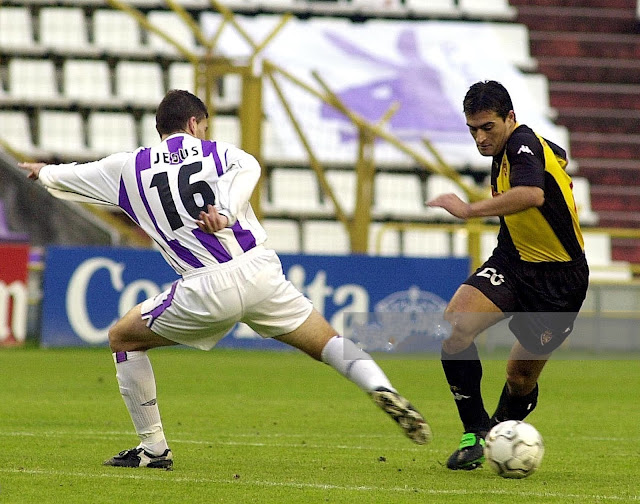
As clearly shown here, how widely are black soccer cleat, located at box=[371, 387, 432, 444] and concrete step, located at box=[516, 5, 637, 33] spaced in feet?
66.7

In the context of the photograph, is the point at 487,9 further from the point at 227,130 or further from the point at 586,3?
the point at 227,130

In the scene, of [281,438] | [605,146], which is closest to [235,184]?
[281,438]

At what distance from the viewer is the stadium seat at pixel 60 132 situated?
68.3ft

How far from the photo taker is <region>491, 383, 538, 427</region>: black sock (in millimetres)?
6773

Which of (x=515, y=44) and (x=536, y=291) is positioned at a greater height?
(x=515, y=44)

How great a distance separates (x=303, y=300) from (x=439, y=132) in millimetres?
15971

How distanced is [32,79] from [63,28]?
4.47 ft

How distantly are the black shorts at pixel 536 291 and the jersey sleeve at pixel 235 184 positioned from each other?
1.30 meters

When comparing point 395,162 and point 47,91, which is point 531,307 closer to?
point 395,162

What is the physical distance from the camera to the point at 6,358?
1340 cm

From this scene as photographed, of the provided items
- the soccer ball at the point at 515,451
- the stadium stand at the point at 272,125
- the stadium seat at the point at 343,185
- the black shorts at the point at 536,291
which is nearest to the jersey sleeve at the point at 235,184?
the black shorts at the point at 536,291

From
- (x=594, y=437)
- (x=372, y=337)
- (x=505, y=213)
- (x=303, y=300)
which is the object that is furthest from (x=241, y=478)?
(x=372, y=337)

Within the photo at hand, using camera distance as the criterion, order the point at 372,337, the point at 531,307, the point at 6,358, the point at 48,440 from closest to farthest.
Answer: the point at 531,307, the point at 48,440, the point at 6,358, the point at 372,337

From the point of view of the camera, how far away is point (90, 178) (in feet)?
20.3
